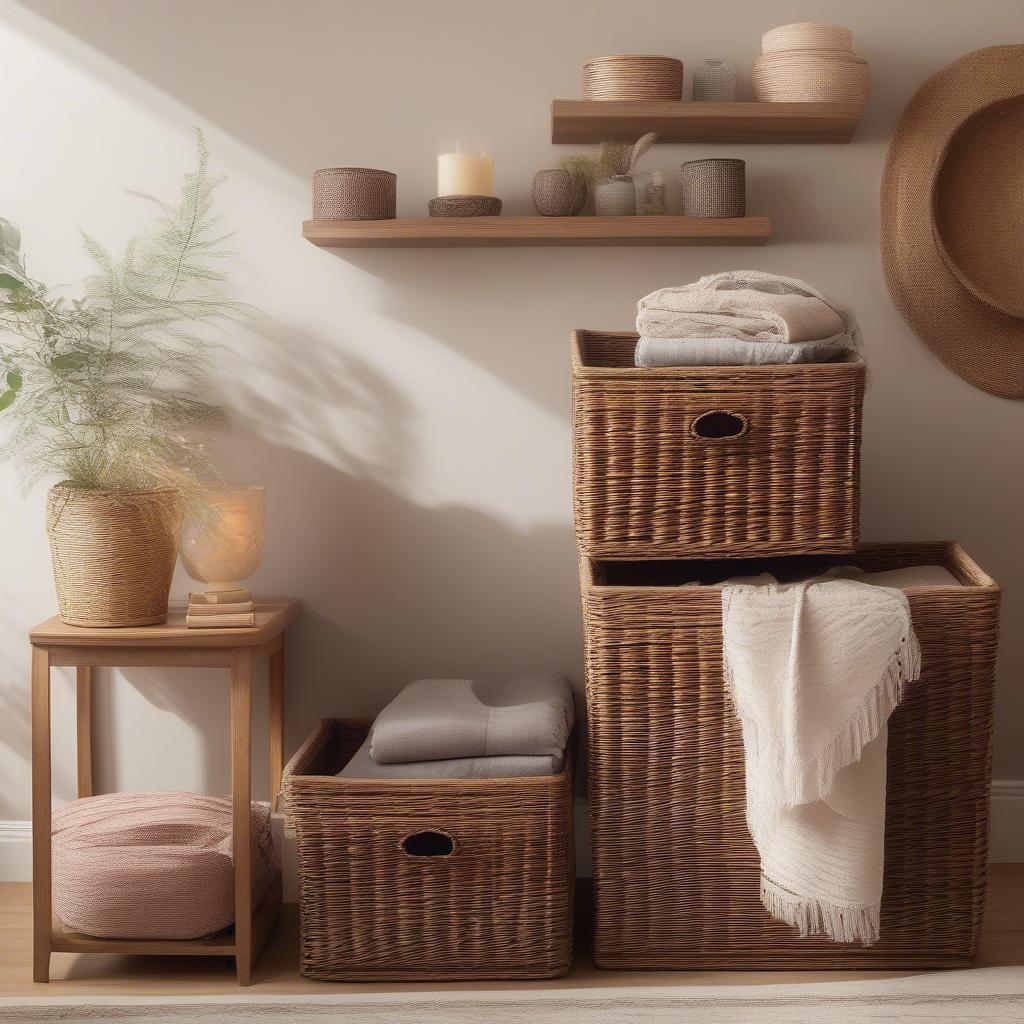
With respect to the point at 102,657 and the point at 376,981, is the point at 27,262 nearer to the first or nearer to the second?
the point at 102,657

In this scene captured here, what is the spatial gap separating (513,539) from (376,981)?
2.87ft

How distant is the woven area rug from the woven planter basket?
2.05 ft

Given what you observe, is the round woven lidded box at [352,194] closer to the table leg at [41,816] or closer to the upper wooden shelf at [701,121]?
the upper wooden shelf at [701,121]

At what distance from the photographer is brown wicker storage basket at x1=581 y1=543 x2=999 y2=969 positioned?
1.86 meters

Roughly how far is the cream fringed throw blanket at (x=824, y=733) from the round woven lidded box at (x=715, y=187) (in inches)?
31.0

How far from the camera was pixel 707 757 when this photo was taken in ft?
6.16

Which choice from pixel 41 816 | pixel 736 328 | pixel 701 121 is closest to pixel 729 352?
pixel 736 328

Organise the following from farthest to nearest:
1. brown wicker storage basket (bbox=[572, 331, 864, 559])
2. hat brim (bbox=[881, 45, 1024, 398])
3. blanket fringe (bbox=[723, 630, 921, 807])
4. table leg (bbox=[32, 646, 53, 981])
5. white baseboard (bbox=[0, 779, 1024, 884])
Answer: white baseboard (bbox=[0, 779, 1024, 884])
hat brim (bbox=[881, 45, 1024, 398])
table leg (bbox=[32, 646, 53, 981])
brown wicker storage basket (bbox=[572, 331, 864, 559])
blanket fringe (bbox=[723, 630, 921, 807])

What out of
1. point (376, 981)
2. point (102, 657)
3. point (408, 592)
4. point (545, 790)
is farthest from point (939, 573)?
point (102, 657)

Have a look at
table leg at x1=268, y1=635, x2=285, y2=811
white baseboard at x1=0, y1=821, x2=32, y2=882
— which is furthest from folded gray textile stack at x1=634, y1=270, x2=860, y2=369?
white baseboard at x1=0, y1=821, x2=32, y2=882

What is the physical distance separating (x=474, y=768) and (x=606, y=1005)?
1.39ft

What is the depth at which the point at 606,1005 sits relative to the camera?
185cm

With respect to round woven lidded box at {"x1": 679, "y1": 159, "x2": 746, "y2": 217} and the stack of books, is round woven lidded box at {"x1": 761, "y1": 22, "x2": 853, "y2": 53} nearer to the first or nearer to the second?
round woven lidded box at {"x1": 679, "y1": 159, "x2": 746, "y2": 217}

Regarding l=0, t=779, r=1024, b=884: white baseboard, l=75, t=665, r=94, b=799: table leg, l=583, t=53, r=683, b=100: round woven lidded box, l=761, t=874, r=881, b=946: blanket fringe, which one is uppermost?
l=583, t=53, r=683, b=100: round woven lidded box
